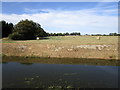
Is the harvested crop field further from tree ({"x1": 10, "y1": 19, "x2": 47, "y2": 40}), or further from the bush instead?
tree ({"x1": 10, "y1": 19, "x2": 47, "y2": 40})

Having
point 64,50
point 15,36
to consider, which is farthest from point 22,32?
point 64,50

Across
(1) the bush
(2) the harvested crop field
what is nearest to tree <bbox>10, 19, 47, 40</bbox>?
(1) the bush

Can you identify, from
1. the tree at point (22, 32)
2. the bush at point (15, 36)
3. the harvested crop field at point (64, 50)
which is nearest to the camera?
the harvested crop field at point (64, 50)

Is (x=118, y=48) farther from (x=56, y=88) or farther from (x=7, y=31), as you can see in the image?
(x=7, y=31)

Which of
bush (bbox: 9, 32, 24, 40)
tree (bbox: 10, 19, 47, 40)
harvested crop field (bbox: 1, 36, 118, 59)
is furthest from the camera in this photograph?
tree (bbox: 10, 19, 47, 40)

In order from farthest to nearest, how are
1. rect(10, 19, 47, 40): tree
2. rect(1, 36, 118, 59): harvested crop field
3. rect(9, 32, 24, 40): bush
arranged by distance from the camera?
rect(10, 19, 47, 40): tree
rect(9, 32, 24, 40): bush
rect(1, 36, 118, 59): harvested crop field

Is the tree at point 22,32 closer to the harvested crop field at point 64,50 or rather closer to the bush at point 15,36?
the bush at point 15,36

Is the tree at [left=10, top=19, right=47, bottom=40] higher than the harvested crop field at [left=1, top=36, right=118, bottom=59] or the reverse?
higher

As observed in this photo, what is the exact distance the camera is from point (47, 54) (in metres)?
23.7

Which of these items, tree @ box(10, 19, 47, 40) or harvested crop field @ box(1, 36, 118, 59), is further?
tree @ box(10, 19, 47, 40)

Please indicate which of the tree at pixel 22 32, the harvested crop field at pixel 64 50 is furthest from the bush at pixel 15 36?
the harvested crop field at pixel 64 50

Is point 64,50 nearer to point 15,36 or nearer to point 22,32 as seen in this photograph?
point 15,36

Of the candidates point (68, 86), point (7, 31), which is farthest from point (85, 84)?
point (7, 31)

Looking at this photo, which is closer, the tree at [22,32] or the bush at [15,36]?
the bush at [15,36]
